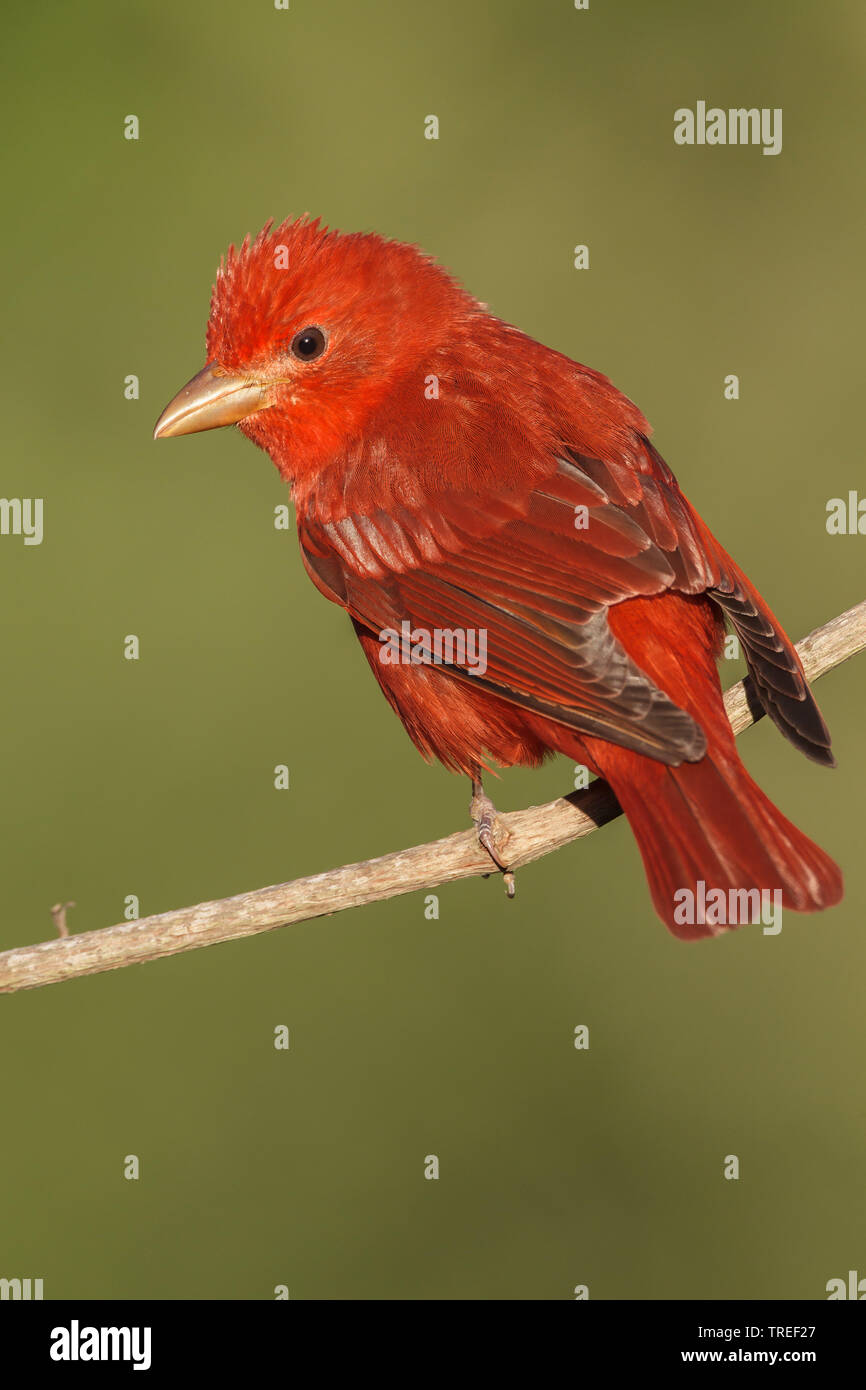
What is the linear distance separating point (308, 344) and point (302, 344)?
2 centimetres

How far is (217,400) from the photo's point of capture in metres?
4.36

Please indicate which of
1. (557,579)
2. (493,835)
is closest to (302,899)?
(493,835)

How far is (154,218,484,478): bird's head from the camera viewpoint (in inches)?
169

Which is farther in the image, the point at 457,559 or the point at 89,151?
the point at 89,151

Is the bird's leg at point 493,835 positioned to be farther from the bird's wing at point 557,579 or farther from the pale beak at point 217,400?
the pale beak at point 217,400

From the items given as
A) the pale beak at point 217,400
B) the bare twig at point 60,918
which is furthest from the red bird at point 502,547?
the bare twig at point 60,918

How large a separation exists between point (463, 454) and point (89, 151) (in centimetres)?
370

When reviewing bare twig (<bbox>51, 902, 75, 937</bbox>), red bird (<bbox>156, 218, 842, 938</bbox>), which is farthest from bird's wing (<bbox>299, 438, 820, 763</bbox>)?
bare twig (<bbox>51, 902, 75, 937</bbox>)

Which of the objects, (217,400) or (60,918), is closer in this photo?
(60,918)

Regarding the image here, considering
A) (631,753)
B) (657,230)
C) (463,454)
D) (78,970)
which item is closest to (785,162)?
(657,230)

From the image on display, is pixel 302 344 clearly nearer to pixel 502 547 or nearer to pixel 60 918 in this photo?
pixel 502 547

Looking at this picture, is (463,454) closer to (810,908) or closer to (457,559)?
(457,559)

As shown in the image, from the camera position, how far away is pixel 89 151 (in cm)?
696

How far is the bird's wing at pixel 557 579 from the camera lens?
363cm
